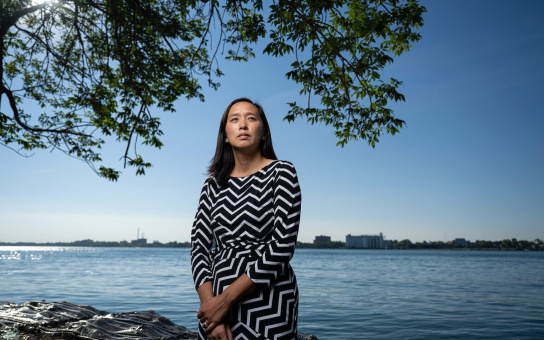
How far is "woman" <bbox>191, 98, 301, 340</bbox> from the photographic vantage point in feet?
6.50

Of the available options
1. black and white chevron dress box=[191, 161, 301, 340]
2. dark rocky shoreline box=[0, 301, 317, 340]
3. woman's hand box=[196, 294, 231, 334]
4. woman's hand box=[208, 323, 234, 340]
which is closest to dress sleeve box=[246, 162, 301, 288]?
black and white chevron dress box=[191, 161, 301, 340]

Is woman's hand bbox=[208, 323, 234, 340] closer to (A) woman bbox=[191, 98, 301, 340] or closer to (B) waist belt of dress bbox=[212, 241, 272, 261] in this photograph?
(A) woman bbox=[191, 98, 301, 340]

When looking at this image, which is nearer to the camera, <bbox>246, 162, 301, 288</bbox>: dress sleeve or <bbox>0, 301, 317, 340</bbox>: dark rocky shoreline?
<bbox>246, 162, 301, 288</bbox>: dress sleeve

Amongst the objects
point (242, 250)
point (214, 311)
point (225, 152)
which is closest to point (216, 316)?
point (214, 311)

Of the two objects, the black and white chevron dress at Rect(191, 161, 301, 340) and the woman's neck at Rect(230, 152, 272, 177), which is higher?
the woman's neck at Rect(230, 152, 272, 177)

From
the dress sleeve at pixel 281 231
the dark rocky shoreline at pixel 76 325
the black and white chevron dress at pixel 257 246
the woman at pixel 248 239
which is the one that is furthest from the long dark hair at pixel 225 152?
the dark rocky shoreline at pixel 76 325

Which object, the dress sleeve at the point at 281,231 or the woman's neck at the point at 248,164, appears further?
the woman's neck at the point at 248,164

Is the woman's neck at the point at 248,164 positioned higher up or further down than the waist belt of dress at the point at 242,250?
higher up

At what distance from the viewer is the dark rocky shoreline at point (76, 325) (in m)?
4.53

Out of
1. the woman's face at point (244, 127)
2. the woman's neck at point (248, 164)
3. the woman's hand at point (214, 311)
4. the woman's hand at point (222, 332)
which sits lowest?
the woman's hand at point (222, 332)

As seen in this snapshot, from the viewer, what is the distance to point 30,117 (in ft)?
34.8

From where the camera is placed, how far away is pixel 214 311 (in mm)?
2002

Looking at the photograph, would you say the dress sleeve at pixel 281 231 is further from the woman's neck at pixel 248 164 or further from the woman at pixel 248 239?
the woman's neck at pixel 248 164

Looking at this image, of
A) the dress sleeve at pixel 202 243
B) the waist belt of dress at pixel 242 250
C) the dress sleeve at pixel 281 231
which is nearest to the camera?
the dress sleeve at pixel 281 231
